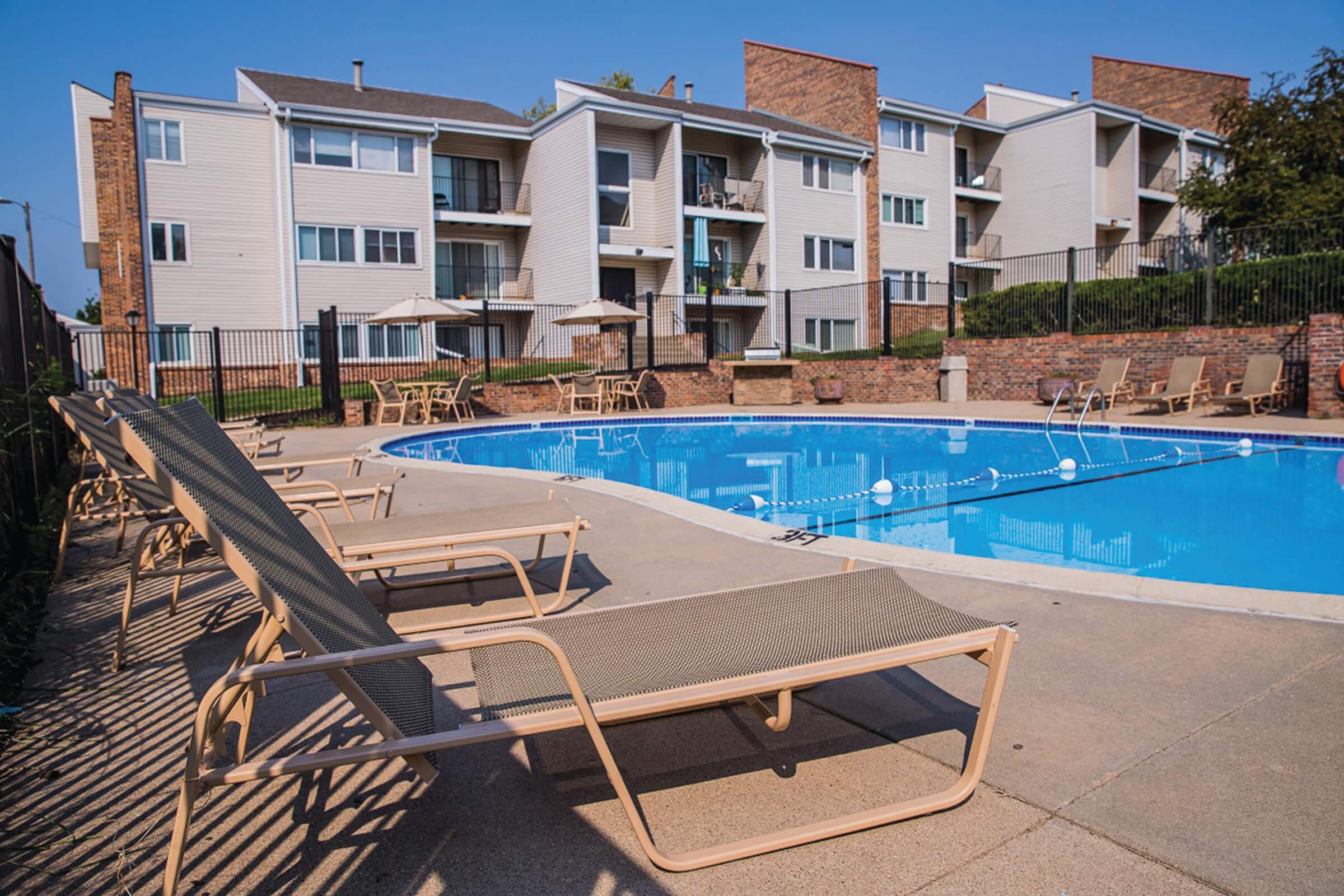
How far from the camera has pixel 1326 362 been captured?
44.0 ft

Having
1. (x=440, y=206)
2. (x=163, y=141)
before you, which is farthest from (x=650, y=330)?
(x=163, y=141)

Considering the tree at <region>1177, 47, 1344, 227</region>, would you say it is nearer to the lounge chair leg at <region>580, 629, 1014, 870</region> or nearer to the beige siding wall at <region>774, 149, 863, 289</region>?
the beige siding wall at <region>774, 149, 863, 289</region>

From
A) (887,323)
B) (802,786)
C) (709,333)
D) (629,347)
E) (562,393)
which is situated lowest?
(802,786)

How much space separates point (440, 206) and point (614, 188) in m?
5.34

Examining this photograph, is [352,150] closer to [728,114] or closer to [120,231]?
[120,231]

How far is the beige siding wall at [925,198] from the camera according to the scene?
31078 millimetres

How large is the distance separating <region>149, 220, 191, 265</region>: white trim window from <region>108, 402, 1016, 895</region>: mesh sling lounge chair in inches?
960

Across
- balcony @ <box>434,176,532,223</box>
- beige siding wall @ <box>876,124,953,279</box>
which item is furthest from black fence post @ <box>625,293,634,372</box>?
beige siding wall @ <box>876,124,953,279</box>

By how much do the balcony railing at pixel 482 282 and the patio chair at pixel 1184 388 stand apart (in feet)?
62.1

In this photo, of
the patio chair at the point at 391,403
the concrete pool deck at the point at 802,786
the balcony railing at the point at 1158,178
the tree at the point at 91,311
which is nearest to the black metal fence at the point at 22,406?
the concrete pool deck at the point at 802,786

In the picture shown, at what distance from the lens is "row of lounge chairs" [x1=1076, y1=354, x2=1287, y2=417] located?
46.9 feet

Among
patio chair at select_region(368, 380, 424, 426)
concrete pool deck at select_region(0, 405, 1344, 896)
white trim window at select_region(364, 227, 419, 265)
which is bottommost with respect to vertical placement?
concrete pool deck at select_region(0, 405, 1344, 896)

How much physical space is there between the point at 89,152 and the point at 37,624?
2893 cm

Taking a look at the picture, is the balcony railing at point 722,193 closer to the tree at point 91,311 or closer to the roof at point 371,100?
the roof at point 371,100
